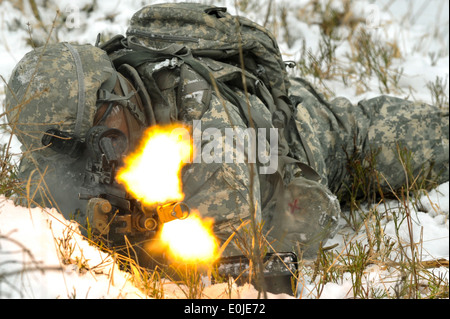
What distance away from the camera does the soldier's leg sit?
12.9 feet

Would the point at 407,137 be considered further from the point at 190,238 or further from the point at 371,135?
the point at 190,238

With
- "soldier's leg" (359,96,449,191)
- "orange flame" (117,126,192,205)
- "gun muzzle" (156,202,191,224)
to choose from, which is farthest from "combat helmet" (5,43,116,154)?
"soldier's leg" (359,96,449,191)

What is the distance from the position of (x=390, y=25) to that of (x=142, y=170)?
461 cm

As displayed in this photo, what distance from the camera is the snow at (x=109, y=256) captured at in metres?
1.95

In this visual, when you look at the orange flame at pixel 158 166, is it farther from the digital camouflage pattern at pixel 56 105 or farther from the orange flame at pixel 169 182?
the digital camouflage pattern at pixel 56 105

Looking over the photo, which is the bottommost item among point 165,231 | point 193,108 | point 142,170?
point 165,231

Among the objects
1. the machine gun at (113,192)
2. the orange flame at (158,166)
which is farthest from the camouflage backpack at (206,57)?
the machine gun at (113,192)

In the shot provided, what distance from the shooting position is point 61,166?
2.76 metres

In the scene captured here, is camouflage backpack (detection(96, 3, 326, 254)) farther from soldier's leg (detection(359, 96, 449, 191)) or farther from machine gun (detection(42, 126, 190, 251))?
soldier's leg (detection(359, 96, 449, 191))

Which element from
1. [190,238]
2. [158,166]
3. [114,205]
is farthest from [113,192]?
[190,238]

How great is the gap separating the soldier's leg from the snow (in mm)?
163
